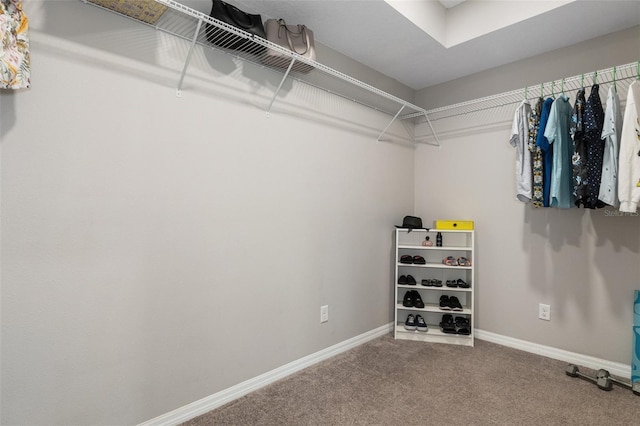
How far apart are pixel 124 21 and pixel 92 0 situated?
0.14m

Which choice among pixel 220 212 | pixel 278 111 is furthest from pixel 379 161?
pixel 220 212

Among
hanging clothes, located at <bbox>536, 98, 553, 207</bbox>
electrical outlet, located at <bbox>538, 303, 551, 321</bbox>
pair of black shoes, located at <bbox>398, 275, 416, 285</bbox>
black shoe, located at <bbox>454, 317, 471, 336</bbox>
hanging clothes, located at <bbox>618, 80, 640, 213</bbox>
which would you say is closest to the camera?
hanging clothes, located at <bbox>618, 80, 640, 213</bbox>

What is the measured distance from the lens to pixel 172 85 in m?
1.71

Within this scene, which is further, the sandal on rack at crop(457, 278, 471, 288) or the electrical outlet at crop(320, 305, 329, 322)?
the sandal on rack at crop(457, 278, 471, 288)

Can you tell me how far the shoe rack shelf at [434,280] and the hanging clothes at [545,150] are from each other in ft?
2.09

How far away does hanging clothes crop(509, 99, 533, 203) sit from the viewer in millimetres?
2342

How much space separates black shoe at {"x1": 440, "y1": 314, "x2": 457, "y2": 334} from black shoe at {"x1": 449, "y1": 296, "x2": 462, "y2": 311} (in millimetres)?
139

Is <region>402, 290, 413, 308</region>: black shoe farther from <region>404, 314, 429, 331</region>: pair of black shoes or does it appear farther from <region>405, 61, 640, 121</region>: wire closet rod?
<region>405, 61, 640, 121</region>: wire closet rod

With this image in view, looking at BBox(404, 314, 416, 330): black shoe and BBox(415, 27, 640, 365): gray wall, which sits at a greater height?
BBox(415, 27, 640, 365): gray wall

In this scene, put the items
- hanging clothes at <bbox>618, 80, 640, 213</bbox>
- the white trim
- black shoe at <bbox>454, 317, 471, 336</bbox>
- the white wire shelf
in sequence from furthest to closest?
black shoe at <bbox>454, 317, 471, 336</bbox>
hanging clothes at <bbox>618, 80, 640, 213</bbox>
the white trim
the white wire shelf

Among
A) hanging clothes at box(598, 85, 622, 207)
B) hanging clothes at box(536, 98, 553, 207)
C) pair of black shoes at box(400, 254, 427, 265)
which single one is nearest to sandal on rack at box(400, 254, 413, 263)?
pair of black shoes at box(400, 254, 427, 265)

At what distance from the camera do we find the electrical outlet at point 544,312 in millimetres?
2537

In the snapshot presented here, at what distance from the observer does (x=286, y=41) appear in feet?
6.44

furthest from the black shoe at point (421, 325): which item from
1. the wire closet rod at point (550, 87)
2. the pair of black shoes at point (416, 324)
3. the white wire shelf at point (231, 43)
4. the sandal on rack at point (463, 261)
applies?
the white wire shelf at point (231, 43)
